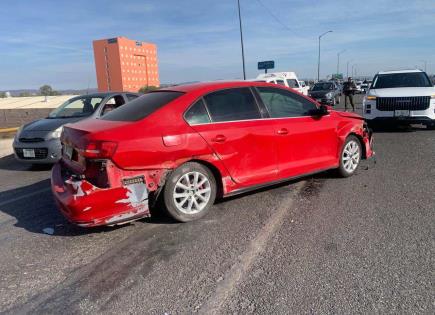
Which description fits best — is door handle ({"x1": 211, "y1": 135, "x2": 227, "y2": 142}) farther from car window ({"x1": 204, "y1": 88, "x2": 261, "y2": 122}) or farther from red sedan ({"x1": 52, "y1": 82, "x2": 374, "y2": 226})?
car window ({"x1": 204, "y1": 88, "x2": 261, "y2": 122})

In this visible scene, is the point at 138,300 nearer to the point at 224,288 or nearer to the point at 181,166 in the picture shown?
the point at 224,288

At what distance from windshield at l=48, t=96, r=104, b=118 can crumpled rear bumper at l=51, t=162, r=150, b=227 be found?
482 centimetres

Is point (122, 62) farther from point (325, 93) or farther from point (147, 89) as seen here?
point (325, 93)

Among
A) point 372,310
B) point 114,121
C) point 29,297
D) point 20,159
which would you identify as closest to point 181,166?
point 114,121

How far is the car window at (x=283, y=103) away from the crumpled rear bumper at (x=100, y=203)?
2.10 m

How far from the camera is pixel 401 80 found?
39.0 feet

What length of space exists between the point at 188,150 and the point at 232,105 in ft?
3.12

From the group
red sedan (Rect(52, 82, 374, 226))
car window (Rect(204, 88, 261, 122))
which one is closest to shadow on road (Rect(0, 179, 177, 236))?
red sedan (Rect(52, 82, 374, 226))

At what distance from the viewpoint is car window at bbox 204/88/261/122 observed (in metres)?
4.69

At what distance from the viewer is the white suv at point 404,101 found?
10.6 m

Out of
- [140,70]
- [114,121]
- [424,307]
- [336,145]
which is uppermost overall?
[140,70]

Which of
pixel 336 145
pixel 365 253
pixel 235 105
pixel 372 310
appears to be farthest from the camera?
pixel 336 145

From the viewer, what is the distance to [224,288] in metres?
3.04

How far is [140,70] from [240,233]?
345 ft
